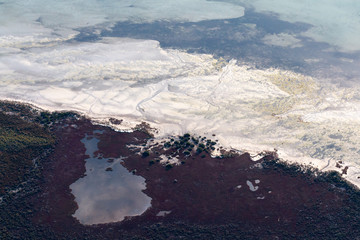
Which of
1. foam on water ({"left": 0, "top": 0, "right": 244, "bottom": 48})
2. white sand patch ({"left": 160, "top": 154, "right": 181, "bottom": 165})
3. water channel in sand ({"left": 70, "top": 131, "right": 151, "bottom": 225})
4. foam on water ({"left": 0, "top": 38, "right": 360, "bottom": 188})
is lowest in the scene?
water channel in sand ({"left": 70, "top": 131, "right": 151, "bottom": 225})

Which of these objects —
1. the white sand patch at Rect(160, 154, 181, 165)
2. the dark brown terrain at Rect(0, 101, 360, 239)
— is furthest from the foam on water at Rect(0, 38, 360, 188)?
the white sand patch at Rect(160, 154, 181, 165)

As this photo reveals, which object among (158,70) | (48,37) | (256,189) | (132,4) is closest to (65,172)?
(256,189)

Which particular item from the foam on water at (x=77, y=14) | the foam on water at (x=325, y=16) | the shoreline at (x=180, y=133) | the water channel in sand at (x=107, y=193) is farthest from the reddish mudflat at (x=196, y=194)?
the foam on water at (x=325, y=16)

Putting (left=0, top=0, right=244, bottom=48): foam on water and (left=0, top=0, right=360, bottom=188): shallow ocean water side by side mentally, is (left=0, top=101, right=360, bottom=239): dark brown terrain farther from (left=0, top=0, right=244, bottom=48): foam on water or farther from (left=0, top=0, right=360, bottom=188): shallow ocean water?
(left=0, top=0, right=244, bottom=48): foam on water

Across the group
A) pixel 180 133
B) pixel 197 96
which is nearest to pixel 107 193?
pixel 180 133

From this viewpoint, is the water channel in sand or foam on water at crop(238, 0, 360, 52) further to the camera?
foam on water at crop(238, 0, 360, 52)
